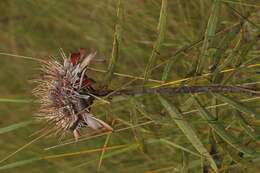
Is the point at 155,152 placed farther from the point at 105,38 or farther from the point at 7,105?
the point at 7,105

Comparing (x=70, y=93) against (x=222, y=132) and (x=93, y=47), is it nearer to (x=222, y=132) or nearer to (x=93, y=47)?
(x=222, y=132)

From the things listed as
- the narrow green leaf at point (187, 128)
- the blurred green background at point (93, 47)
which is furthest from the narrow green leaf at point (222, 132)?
the blurred green background at point (93, 47)

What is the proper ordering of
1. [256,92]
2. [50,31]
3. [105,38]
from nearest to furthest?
1. [256,92]
2. [105,38]
3. [50,31]

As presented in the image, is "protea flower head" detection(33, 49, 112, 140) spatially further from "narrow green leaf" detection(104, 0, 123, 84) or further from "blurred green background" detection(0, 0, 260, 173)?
"blurred green background" detection(0, 0, 260, 173)

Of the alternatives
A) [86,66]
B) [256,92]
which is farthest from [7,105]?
[256,92]

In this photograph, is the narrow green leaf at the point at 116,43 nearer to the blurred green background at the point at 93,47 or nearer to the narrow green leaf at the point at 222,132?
the narrow green leaf at the point at 222,132

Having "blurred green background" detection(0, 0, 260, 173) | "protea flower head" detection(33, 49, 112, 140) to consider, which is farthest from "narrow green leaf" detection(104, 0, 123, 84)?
"blurred green background" detection(0, 0, 260, 173)

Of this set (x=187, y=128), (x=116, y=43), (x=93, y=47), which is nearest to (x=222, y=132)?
(x=187, y=128)

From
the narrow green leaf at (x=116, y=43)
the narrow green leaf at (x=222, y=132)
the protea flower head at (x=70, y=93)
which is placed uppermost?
the narrow green leaf at (x=116, y=43)
